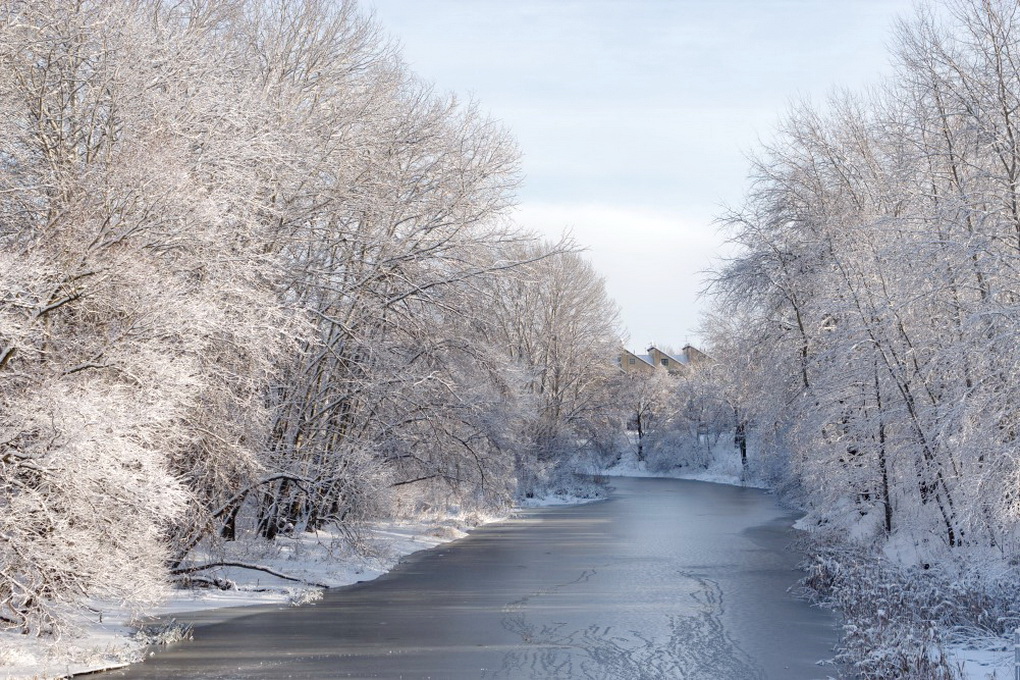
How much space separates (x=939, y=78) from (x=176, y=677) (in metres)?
12.1

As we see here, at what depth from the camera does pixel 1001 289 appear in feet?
37.8

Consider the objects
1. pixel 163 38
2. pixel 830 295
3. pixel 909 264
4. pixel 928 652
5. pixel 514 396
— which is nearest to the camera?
pixel 928 652

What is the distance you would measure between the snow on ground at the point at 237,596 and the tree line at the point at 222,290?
38 centimetres

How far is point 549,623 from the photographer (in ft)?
44.5

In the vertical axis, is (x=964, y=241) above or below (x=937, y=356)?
above

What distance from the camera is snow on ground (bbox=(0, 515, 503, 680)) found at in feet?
32.8

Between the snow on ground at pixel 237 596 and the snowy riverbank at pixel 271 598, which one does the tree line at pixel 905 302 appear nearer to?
the snowy riverbank at pixel 271 598

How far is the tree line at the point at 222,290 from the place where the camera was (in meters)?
9.51

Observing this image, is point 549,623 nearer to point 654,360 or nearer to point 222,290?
point 222,290

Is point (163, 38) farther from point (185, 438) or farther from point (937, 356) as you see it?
point (937, 356)

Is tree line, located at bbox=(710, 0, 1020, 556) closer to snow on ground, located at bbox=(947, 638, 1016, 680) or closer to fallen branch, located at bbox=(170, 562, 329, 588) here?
snow on ground, located at bbox=(947, 638, 1016, 680)

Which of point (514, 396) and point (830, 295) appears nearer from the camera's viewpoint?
point (830, 295)

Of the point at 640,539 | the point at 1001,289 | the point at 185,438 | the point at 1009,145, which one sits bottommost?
the point at 640,539

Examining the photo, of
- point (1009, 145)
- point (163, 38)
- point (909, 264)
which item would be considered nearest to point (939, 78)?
point (1009, 145)
